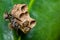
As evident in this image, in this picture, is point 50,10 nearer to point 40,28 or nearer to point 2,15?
point 40,28

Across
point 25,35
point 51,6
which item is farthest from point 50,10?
point 25,35

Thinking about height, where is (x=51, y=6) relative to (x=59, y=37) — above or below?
above

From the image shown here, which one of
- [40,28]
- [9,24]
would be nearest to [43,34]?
[40,28]
